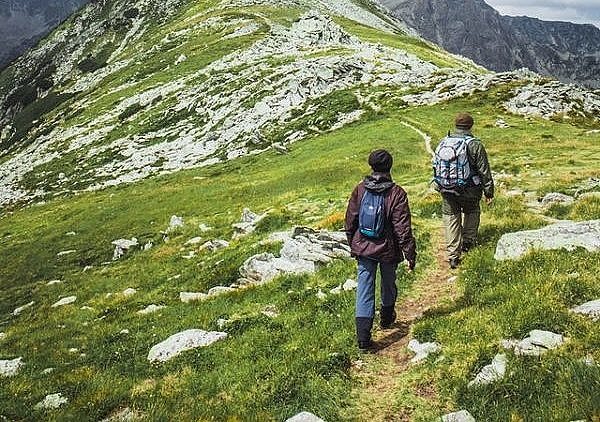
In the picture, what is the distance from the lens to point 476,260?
14.7 m

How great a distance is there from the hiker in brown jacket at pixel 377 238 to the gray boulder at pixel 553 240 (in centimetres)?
357

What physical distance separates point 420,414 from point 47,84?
7341 inches

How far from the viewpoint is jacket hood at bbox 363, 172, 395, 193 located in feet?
37.9

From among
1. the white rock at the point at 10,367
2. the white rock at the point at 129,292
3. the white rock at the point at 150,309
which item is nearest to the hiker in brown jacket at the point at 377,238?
the white rock at the point at 150,309

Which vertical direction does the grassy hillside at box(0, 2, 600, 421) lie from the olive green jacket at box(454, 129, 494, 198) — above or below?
below

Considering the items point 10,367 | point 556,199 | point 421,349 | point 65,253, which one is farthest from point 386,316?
point 65,253

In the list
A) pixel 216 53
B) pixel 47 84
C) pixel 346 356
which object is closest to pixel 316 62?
pixel 216 53

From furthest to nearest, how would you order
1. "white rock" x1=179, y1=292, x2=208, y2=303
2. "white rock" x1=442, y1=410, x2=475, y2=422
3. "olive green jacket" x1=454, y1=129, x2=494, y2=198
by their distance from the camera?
"white rock" x1=179, y1=292, x2=208, y2=303
"olive green jacket" x1=454, y1=129, x2=494, y2=198
"white rock" x1=442, y1=410, x2=475, y2=422

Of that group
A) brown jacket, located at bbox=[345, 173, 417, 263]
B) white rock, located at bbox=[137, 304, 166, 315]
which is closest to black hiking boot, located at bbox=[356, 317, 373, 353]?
brown jacket, located at bbox=[345, 173, 417, 263]

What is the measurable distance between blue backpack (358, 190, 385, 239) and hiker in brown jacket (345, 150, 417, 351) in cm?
3

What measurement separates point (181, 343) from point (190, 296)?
17.0 feet

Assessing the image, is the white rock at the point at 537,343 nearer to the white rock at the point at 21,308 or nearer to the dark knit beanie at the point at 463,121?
the dark knit beanie at the point at 463,121

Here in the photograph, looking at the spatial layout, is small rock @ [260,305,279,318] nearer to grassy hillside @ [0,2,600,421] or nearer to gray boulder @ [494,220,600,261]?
grassy hillside @ [0,2,600,421]

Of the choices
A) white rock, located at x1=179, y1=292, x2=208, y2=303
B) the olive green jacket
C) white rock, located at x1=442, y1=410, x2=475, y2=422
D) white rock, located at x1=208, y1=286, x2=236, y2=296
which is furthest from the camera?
white rock, located at x1=179, y1=292, x2=208, y2=303
